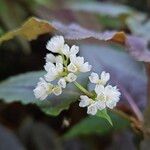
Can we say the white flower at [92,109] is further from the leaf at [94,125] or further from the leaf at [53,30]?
the leaf at [94,125]

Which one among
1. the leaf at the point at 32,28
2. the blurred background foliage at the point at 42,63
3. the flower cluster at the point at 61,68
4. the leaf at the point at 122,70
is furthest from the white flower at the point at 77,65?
the blurred background foliage at the point at 42,63

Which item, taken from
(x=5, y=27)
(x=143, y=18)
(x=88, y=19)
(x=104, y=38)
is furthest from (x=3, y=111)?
(x=104, y=38)

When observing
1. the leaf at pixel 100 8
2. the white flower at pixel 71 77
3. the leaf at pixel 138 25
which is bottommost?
the leaf at pixel 138 25

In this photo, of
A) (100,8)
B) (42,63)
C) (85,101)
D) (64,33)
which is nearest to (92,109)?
(85,101)

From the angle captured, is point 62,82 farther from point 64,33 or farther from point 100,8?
point 100,8

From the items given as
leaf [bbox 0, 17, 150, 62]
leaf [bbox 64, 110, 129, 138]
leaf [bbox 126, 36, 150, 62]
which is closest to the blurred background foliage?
leaf [bbox 64, 110, 129, 138]

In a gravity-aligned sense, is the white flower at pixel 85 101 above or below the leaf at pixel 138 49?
above

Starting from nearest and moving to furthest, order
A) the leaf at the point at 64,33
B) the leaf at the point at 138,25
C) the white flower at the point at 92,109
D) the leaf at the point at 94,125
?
the white flower at the point at 92,109
the leaf at the point at 64,33
the leaf at the point at 94,125
the leaf at the point at 138,25
